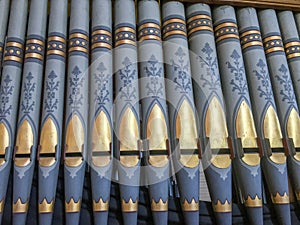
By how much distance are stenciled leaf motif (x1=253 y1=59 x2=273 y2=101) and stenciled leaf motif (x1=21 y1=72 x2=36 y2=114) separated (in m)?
Answer: 0.85

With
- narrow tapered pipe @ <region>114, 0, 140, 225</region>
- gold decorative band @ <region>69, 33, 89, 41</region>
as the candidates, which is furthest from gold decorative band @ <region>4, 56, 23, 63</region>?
narrow tapered pipe @ <region>114, 0, 140, 225</region>

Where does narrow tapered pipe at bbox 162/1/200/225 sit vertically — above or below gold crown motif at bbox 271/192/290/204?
above

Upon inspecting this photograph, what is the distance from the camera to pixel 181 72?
4.99 ft

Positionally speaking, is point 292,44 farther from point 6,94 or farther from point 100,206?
point 6,94

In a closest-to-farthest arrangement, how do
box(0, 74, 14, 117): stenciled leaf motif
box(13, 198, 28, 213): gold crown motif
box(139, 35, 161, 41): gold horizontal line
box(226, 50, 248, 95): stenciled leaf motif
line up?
box(13, 198, 28, 213): gold crown motif → box(0, 74, 14, 117): stenciled leaf motif → box(226, 50, 248, 95): stenciled leaf motif → box(139, 35, 161, 41): gold horizontal line

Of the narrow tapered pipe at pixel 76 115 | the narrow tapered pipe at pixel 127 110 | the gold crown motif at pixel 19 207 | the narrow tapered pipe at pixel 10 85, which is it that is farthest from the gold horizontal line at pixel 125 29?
the gold crown motif at pixel 19 207

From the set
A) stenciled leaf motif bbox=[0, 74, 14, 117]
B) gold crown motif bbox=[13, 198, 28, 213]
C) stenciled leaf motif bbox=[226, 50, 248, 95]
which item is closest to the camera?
gold crown motif bbox=[13, 198, 28, 213]

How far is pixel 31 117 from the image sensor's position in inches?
54.7

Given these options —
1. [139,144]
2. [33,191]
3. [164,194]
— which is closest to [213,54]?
[139,144]

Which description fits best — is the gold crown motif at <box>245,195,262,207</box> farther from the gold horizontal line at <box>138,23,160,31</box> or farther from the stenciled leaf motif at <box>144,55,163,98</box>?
the gold horizontal line at <box>138,23,160,31</box>

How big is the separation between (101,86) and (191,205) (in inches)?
21.1

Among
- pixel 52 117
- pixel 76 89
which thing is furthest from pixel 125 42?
pixel 52 117

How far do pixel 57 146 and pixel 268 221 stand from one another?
77cm

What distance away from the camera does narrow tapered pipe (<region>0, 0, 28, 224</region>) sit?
132 cm
